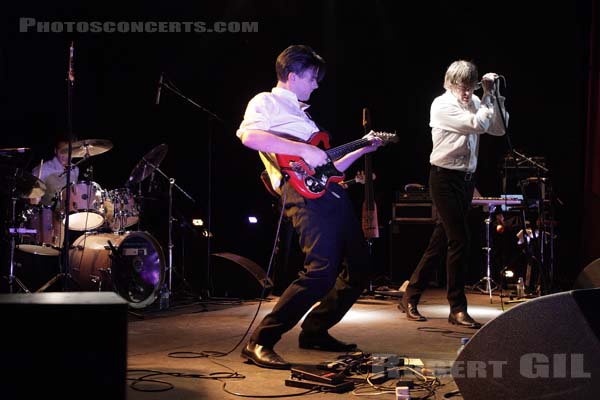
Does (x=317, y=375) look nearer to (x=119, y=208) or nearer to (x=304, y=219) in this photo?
(x=304, y=219)

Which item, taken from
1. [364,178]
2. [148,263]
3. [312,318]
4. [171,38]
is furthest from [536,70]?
[312,318]

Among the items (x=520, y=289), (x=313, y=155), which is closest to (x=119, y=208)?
(x=313, y=155)

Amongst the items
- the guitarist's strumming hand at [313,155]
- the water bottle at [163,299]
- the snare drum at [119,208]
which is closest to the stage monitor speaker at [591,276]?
the guitarist's strumming hand at [313,155]

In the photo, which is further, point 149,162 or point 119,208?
point 119,208

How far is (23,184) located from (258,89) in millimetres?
4135

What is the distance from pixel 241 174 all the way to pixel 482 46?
421 centimetres

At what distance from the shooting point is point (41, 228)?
6.93 meters

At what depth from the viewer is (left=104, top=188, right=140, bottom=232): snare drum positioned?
7.12m

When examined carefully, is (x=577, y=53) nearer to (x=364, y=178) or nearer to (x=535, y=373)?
(x=364, y=178)

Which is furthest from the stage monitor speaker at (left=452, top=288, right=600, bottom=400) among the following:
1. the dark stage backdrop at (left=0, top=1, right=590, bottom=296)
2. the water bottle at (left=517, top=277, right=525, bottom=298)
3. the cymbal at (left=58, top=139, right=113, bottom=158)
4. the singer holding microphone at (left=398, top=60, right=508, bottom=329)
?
the dark stage backdrop at (left=0, top=1, right=590, bottom=296)

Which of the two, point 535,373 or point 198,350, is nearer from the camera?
point 535,373

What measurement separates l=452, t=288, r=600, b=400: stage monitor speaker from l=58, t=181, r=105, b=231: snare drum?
5.63 metres

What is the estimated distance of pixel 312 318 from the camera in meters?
4.04

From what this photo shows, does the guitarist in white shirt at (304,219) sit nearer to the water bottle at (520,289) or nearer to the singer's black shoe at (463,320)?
the singer's black shoe at (463,320)
